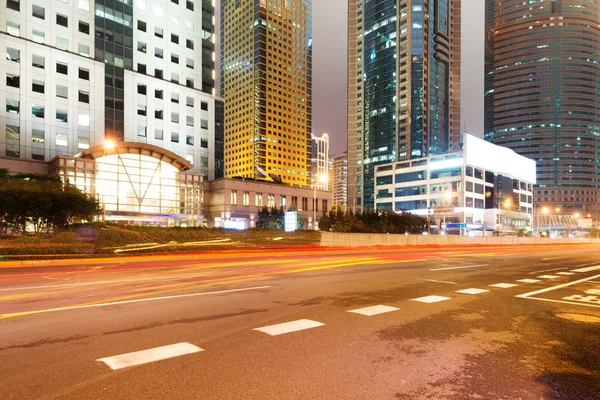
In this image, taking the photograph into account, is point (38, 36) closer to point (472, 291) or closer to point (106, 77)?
point (106, 77)

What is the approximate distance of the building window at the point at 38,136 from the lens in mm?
56312

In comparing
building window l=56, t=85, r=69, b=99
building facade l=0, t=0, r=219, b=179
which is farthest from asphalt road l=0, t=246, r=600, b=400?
building window l=56, t=85, r=69, b=99

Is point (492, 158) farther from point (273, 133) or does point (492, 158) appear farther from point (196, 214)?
point (273, 133)

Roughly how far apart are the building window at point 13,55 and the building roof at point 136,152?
51.4 feet

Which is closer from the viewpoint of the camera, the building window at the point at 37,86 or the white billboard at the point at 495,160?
the building window at the point at 37,86

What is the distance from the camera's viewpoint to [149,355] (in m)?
5.10

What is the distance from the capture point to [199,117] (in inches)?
2980

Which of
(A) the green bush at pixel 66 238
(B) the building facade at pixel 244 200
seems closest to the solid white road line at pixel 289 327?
(A) the green bush at pixel 66 238

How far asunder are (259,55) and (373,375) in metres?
196

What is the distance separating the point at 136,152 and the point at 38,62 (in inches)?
751

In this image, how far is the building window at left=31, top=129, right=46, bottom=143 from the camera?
56312mm

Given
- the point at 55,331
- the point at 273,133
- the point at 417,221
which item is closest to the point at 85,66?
the point at 417,221

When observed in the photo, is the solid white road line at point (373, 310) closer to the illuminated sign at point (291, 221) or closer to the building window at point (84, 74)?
the illuminated sign at point (291, 221)

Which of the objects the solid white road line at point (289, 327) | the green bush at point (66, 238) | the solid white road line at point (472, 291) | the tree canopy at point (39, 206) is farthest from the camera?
the tree canopy at point (39, 206)
